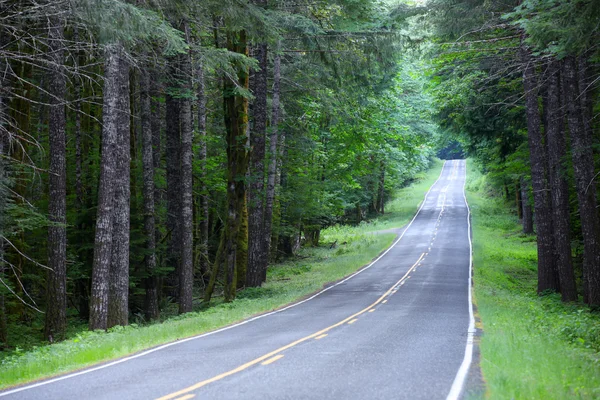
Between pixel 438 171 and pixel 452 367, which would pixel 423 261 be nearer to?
pixel 452 367

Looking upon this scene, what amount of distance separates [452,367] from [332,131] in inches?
1221

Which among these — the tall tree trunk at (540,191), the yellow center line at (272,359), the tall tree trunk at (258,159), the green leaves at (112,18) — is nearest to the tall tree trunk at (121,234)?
the green leaves at (112,18)

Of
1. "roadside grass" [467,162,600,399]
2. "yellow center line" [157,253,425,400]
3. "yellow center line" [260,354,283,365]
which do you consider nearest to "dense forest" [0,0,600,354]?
"roadside grass" [467,162,600,399]

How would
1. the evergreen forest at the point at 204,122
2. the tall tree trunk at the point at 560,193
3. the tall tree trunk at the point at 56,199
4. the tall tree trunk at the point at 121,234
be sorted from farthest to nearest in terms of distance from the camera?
1. the tall tree trunk at the point at 560,193
2. the tall tree trunk at the point at 121,234
3. the tall tree trunk at the point at 56,199
4. the evergreen forest at the point at 204,122

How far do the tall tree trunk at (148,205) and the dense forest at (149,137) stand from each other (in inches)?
2.0

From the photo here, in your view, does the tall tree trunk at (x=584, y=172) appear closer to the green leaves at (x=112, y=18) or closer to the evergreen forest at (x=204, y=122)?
the evergreen forest at (x=204, y=122)

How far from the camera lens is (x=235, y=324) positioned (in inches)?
587

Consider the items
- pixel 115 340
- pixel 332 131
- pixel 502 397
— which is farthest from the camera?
pixel 332 131

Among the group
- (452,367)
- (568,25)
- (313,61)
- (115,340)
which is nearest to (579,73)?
(568,25)

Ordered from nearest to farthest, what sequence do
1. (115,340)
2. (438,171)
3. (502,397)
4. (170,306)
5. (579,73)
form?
(502,397) → (115,340) → (579,73) → (170,306) → (438,171)

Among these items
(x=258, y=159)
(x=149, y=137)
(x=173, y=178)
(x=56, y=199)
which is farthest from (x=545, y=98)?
(x=56, y=199)

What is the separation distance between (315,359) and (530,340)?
192 inches

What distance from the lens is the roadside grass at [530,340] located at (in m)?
7.82

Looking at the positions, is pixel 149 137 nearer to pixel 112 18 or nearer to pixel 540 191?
pixel 112 18
